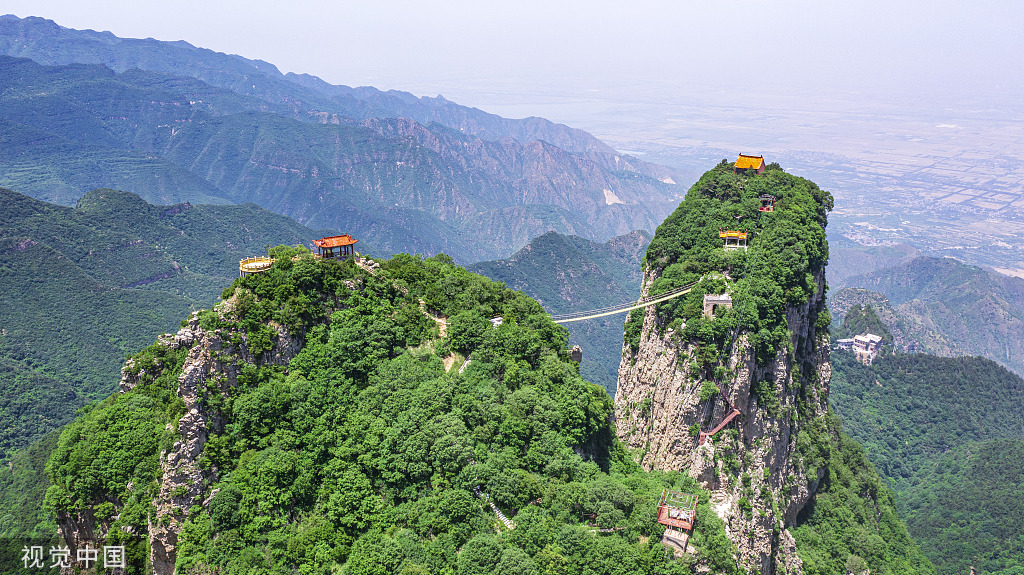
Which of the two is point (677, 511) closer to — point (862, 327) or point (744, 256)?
point (744, 256)

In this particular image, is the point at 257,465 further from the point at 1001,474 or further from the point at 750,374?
the point at 1001,474

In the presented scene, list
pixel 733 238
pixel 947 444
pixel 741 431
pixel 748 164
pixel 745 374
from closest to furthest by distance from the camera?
1. pixel 745 374
2. pixel 741 431
3. pixel 733 238
4. pixel 748 164
5. pixel 947 444

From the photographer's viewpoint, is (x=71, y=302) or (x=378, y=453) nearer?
(x=378, y=453)

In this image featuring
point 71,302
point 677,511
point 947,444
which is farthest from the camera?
point 71,302

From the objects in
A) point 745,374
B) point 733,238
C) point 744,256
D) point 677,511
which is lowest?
point 677,511

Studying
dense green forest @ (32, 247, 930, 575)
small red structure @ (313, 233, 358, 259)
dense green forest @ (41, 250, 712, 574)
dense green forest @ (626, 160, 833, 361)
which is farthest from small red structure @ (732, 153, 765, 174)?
small red structure @ (313, 233, 358, 259)

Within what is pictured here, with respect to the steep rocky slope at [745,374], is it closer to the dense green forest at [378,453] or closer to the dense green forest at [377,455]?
the dense green forest at [377,455]

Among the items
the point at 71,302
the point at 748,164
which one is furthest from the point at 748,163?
the point at 71,302
